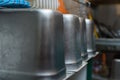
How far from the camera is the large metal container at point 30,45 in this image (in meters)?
0.56

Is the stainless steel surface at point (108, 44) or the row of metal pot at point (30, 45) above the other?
the row of metal pot at point (30, 45)

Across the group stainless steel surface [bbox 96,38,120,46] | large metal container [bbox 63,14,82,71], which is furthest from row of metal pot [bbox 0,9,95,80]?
stainless steel surface [bbox 96,38,120,46]

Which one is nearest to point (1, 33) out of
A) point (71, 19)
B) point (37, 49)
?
point (37, 49)

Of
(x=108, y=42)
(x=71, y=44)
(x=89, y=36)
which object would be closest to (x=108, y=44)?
(x=108, y=42)

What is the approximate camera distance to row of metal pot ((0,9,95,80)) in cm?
56

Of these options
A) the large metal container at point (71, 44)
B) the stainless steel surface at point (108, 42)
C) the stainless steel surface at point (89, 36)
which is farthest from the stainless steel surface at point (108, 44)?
the large metal container at point (71, 44)

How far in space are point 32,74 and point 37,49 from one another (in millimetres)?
69

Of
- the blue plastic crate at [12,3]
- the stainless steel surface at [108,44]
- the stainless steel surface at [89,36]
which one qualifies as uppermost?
the blue plastic crate at [12,3]

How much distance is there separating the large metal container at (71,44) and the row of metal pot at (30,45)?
14cm

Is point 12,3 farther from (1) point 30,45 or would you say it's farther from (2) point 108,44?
(2) point 108,44

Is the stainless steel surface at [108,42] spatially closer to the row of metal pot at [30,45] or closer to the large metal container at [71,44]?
the large metal container at [71,44]

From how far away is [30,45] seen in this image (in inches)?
22.4

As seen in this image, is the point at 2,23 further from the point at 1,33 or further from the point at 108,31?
the point at 108,31

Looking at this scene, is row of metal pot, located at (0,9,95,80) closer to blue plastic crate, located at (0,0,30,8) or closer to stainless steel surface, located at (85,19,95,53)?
blue plastic crate, located at (0,0,30,8)
